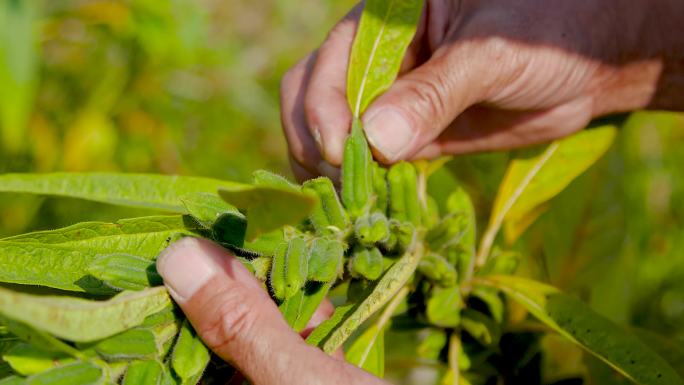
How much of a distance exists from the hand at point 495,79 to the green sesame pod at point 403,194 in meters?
0.12

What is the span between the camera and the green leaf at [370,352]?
164 cm

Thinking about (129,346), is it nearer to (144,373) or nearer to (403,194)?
(144,373)

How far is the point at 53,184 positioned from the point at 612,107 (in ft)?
5.22

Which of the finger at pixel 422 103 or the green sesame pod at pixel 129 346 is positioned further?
the finger at pixel 422 103

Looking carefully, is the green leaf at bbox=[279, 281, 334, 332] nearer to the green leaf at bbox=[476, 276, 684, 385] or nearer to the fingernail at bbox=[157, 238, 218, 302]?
the fingernail at bbox=[157, 238, 218, 302]

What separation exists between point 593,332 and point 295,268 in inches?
28.2

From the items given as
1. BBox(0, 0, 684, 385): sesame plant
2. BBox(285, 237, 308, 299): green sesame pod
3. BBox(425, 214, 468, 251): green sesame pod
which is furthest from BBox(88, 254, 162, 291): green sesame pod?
BBox(425, 214, 468, 251): green sesame pod

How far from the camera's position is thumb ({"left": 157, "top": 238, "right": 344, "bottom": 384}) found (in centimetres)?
120

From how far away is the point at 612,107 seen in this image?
2.20 metres

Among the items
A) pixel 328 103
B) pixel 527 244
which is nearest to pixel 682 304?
pixel 527 244

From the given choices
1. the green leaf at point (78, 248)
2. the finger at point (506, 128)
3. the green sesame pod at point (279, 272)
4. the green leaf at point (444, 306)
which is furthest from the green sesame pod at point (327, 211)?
the finger at point (506, 128)

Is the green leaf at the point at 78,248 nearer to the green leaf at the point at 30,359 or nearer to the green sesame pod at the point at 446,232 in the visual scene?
the green leaf at the point at 30,359

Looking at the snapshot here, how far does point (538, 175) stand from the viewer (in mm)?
2004

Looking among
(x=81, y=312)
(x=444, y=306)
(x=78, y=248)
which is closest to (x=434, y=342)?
(x=444, y=306)
